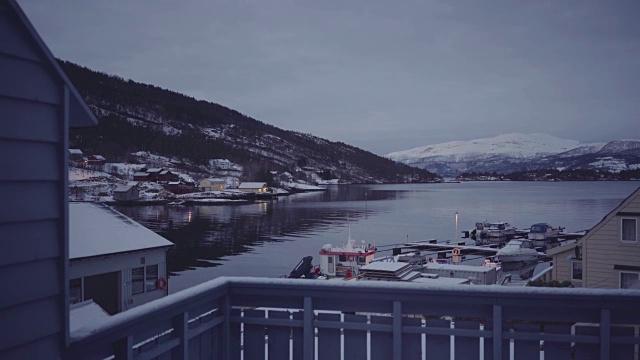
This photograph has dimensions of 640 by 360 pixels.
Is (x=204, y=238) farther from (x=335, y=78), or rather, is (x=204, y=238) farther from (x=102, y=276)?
(x=335, y=78)

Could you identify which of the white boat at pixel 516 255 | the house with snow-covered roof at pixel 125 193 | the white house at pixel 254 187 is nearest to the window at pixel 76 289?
the white boat at pixel 516 255

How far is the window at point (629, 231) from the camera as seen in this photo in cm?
1108

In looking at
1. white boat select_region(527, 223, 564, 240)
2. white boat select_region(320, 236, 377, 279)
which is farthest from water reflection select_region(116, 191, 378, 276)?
white boat select_region(527, 223, 564, 240)

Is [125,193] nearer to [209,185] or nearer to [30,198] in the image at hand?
[209,185]

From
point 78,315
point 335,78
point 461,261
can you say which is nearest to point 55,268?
point 78,315

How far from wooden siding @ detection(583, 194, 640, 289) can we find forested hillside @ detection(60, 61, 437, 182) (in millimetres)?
95545

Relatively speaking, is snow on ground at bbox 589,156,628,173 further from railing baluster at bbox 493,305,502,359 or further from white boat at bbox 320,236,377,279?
railing baluster at bbox 493,305,502,359

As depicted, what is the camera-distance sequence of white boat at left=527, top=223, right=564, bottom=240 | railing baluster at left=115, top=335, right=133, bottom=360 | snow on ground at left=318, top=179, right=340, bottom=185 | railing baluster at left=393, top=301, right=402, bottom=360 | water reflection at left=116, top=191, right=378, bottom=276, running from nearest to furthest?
railing baluster at left=115, top=335, right=133, bottom=360 → railing baluster at left=393, top=301, right=402, bottom=360 → water reflection at left=116, top=191, right=378, bottom=276 → white boat at left=527, top=223, right=564, bottom=240 → snow on ground at left=318, top=179, right=340, bottom=185

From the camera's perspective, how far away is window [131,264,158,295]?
12273 millimetres

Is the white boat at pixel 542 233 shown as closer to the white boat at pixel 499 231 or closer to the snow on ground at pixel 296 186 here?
the white boat at pixel 499 231

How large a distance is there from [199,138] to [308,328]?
144 meters

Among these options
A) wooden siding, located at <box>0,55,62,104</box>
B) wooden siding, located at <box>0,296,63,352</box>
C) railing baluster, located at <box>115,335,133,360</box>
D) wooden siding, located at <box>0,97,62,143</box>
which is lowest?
railing baluster, located at <box>115,335,133,360</box>

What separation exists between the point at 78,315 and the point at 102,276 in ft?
21.1

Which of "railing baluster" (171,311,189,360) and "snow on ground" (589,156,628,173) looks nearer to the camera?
"railing baluster" (171,311,189,360)
